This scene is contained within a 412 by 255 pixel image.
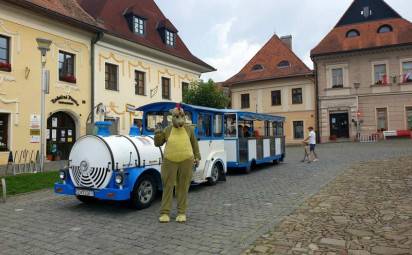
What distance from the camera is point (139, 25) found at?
25.3 m

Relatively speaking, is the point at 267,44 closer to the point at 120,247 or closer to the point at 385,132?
the point at 385,132

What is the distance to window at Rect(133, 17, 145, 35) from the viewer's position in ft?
81.6

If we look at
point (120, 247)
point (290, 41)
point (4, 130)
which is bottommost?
point (120, 247)

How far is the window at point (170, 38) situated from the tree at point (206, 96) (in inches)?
294

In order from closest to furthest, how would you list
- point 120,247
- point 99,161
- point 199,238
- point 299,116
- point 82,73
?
point 120,247 → point 199,238 → point 99,161 → point 82,73 → point 299,116

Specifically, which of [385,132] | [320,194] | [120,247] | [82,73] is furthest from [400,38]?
[120,247]

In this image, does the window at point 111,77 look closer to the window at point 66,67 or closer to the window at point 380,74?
the window at point 66,67

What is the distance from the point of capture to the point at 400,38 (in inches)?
1334

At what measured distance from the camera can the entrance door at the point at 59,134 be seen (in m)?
18.7

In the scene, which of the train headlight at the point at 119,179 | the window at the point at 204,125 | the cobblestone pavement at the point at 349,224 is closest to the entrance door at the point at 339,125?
the cobblestone pavement at the point at 349,224

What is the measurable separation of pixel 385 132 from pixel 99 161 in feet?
103

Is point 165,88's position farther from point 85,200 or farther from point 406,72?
point 406,72

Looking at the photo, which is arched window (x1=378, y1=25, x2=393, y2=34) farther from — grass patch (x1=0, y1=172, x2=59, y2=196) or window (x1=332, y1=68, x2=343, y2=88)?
grass patch (x1=0, y1=172, x2=59, y2=196)

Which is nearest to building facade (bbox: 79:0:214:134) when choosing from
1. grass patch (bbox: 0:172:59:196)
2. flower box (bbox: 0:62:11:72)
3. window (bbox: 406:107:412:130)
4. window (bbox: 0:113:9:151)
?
window (bbox: 0:113:9:151)
